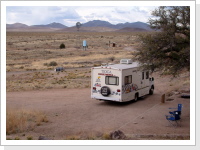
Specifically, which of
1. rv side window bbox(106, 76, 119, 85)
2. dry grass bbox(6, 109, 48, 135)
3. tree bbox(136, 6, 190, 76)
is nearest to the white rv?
rv side window bbox(106, 76, 119, 85)

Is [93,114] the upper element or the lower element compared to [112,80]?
lower

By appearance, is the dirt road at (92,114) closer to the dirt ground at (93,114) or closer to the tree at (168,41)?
the dirt ground at (93,114)

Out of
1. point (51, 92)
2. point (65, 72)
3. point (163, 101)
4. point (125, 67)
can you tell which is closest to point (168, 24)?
point (125, 67)

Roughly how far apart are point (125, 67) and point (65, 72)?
16.1m

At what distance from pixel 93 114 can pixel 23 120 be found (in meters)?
3.73

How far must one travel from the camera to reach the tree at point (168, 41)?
13.4 m

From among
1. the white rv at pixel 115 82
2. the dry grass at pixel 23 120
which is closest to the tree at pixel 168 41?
the white rv at pixel 115 82

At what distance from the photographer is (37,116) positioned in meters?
14.8

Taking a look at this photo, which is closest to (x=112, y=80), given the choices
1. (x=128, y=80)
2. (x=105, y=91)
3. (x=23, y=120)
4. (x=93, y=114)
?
(x=105, y=91)

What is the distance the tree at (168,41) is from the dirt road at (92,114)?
267 cm

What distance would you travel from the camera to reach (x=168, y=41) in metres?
13.5

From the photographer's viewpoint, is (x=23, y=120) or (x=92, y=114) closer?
(x=23, y=120)

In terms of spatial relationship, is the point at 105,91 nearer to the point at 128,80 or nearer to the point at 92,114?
the point at 128,80

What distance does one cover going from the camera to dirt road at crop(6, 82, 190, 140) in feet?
41.4
